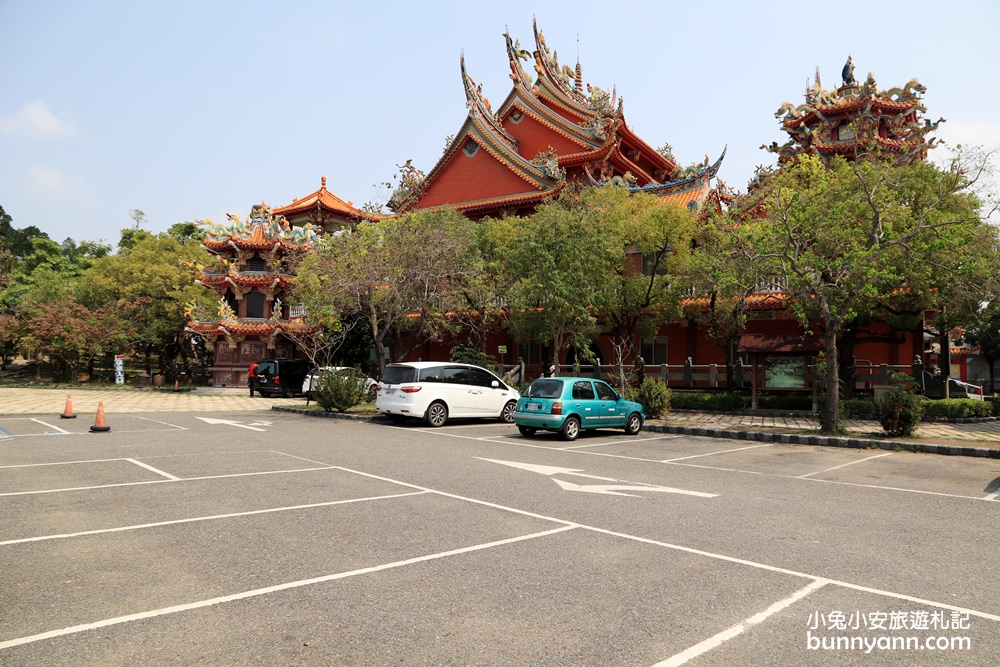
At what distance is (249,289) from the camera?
4006 centimetres

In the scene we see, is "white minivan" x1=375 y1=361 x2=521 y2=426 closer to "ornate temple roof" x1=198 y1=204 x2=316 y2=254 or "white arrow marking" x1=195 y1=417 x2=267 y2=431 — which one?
"white arrow marking" x1=195 y1=417 x2=267 y2=431

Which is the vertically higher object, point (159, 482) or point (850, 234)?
point (850, 234)

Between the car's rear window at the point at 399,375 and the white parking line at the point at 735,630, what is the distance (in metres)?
13.5

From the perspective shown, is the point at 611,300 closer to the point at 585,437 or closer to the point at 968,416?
the point at 585,437

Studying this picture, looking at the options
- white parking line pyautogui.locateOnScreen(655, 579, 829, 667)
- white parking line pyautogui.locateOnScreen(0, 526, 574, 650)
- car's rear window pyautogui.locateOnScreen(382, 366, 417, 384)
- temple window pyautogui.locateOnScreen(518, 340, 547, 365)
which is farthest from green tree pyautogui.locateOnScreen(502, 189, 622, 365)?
white parking line pyautogui.locateOnScreen(655, 579, 829, 667)

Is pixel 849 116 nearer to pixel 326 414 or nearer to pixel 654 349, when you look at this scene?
pixel 654 349

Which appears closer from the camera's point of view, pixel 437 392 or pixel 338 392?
pixel 437 392

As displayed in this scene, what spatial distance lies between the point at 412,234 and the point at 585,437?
32.8 ft

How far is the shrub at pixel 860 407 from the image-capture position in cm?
2083

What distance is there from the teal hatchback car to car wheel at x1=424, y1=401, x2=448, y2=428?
276 cm

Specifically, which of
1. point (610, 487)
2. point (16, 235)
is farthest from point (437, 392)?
point (16, 235)

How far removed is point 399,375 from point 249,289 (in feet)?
84.0

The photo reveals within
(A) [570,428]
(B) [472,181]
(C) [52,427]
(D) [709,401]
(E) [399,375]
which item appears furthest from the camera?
(B) [472,181]

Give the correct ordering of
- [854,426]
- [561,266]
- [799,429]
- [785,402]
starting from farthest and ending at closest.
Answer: [785,402]
[561,266]
[854,426]
[799,429]
